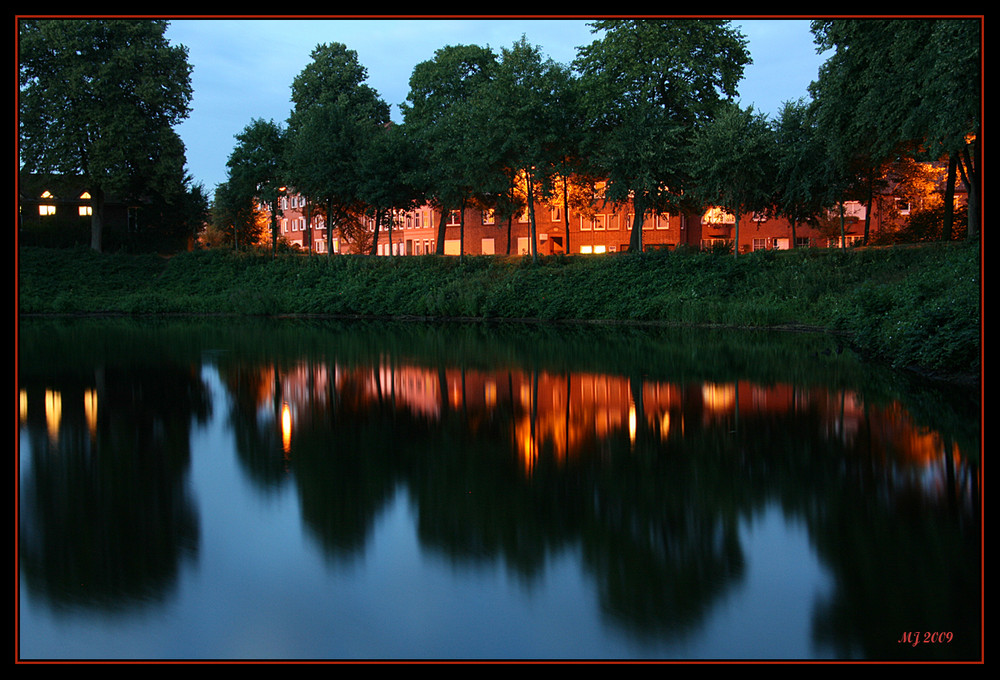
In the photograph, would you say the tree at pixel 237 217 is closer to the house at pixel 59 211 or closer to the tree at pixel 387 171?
the house at pixel 59 211

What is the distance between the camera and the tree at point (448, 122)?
137 feet

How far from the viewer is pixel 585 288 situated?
124ft

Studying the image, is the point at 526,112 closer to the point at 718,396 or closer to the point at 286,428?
the point at 718,396

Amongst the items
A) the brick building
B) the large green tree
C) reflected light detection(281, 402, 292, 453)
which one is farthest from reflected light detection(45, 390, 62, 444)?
the brick building

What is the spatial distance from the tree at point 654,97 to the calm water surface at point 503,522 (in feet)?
81.5

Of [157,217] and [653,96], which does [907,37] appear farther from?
[157,217]

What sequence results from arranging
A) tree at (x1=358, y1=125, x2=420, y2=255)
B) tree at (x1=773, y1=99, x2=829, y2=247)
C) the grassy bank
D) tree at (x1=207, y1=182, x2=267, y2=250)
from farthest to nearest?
1. tree at (x1=207, y1=182, x2=267, y2=250)
2. tree at (x1=358, y1=125, x2=420, y2=255)
3. tree at (x1=773, y1=99, x2=829, y2=247)
4. the grassy bank

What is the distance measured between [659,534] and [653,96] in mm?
36340

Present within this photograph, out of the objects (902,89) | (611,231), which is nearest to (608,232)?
(611,231)

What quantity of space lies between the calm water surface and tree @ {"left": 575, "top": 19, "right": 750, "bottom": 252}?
81.5 feet

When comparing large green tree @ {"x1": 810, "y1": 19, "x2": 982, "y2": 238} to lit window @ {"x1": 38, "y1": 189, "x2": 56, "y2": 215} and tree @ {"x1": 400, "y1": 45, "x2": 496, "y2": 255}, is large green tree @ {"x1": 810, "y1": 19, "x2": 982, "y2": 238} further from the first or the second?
lit window @ {"x1": 38, "y1": 189, "x2": 56, "y2": 215}

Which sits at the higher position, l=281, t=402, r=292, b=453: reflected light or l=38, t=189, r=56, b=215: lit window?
l=38, t=189, r=56, b=215: lit window

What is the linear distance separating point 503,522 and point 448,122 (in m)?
38.6
